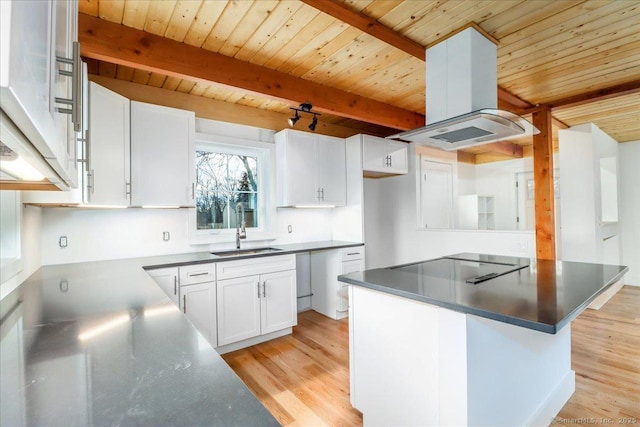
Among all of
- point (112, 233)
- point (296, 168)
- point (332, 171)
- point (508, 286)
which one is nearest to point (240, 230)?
point (296, 168)

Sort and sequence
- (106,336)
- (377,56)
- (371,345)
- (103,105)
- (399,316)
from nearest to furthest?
(106,336), (399,316), (371,345), (103,105), (377,56)

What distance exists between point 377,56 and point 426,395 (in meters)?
2.39

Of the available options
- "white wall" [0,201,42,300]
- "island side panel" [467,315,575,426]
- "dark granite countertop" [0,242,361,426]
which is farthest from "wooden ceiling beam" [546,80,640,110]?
"white wall" [0,201,42,300]

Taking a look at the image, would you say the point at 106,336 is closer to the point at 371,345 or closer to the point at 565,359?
the point at 371,345

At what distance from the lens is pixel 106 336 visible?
0.97 meters

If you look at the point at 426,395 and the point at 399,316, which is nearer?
the point at 426,395

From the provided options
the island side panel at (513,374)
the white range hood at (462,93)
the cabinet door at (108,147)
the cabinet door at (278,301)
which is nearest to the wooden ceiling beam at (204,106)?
the cabinet door at (108,147)

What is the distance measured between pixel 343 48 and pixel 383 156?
190 cm

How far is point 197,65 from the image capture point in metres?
2.30

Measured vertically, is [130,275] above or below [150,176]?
below

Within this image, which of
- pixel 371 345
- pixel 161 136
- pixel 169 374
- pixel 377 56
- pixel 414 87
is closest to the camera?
pixel 169 374

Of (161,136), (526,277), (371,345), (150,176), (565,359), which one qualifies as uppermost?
(161,136)

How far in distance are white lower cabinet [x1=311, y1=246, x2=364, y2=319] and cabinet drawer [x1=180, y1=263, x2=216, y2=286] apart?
149 cm

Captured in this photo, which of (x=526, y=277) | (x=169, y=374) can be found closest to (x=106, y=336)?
(x=169, y=374)
